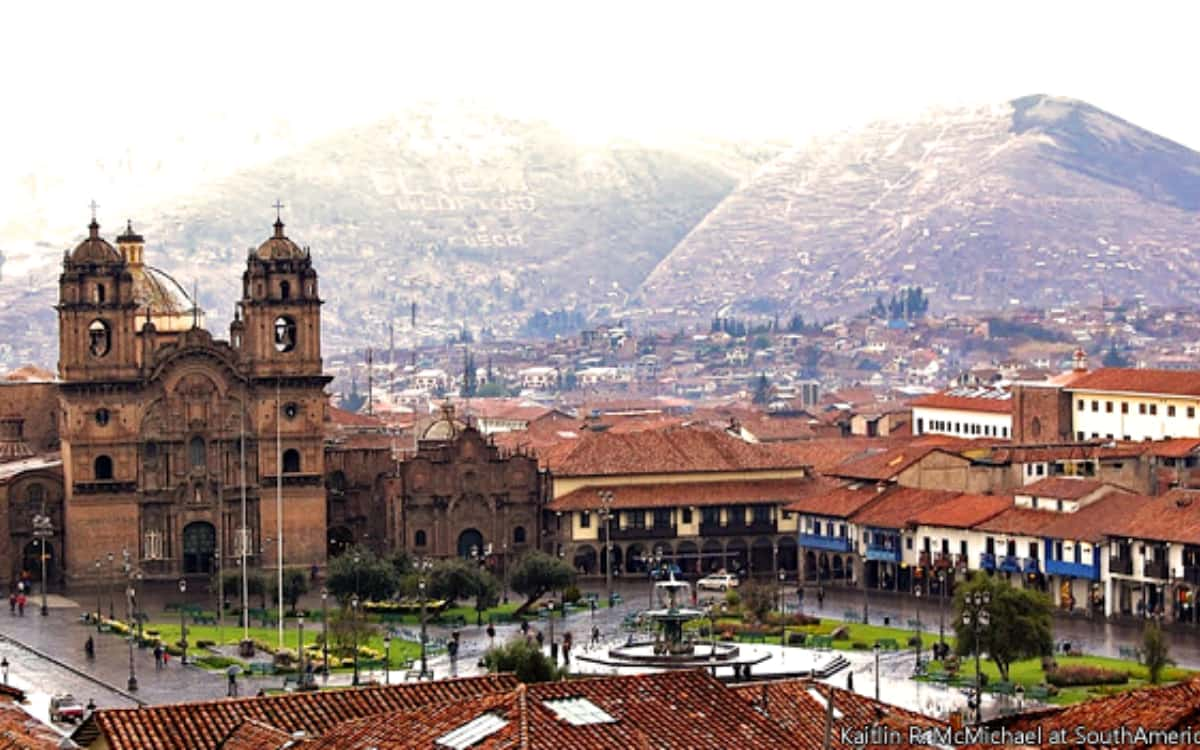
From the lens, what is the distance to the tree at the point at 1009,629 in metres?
78.2

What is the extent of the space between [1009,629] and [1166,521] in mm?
19790

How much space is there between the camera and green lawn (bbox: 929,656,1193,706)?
244 ft

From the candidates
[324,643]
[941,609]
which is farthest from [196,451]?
[324,643]

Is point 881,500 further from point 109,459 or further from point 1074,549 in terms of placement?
point 109,459

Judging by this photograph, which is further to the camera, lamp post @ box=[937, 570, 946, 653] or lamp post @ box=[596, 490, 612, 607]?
lamp post @ box=[596, 490, 612, 607]

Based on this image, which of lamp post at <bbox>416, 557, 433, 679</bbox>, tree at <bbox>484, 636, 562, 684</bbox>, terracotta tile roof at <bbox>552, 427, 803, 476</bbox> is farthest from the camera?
terracotta tile roof at <bbox>552, 427, 803, 476</bbox>

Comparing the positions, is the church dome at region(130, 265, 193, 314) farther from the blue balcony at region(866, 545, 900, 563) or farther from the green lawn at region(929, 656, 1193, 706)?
the green lawn at region(929, 656, 1193, 706)

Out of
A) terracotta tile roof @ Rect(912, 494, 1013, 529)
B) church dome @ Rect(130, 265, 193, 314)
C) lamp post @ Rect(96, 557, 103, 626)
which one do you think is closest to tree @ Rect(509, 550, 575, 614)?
lamp post @ Rect(96, 557, 103, 626)

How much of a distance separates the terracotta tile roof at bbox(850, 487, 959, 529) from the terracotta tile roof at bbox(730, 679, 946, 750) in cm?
5878

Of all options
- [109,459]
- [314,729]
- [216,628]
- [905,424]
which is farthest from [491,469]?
[314,729]

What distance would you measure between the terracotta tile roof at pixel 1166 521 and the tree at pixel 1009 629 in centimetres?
1545

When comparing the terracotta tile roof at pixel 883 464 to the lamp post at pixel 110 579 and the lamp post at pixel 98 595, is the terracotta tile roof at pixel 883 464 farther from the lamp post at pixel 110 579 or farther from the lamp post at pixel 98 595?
the lamp post at pixel 98 595

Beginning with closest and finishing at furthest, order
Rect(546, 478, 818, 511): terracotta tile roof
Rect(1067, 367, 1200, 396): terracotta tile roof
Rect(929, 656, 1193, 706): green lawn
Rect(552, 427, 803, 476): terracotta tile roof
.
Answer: Rect(929, 656, 1193, 706): green lawn → Rect(546, 478, 818, 511): terracotta tile roof → Rect(552, 427, 803, 476): terracotta tile roof → Rect(1067, 367, 1200, 396): terracotta tile roof

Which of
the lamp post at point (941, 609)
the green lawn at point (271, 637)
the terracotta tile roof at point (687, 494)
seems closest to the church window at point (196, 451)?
the terracotta tile roof at point (687, 494)
